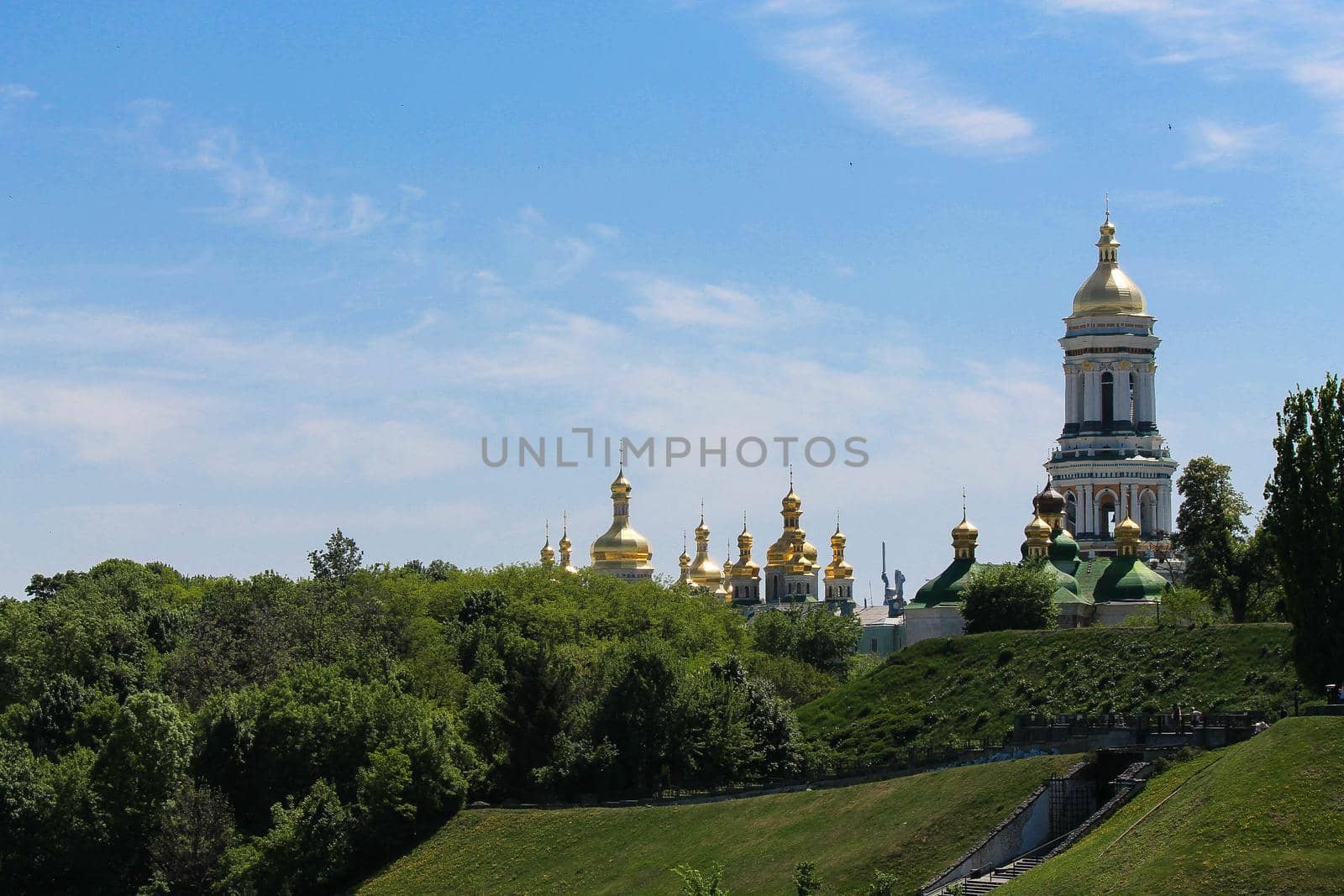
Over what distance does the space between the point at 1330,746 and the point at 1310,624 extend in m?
9.43

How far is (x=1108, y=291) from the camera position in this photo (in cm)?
11806

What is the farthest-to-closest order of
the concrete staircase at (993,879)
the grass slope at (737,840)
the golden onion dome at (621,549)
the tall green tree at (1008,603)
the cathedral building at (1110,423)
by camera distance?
the golden onion dome at (621,549) → the cathedral building at (1110,423) → the tall green tree at (1008,603) → the grass slope at (737,840) → the concrete staircase at (993,879)

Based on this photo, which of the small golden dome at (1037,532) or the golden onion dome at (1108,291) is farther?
the golden onion dome at (1108,291)

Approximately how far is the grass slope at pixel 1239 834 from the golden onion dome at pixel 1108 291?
7732 cm

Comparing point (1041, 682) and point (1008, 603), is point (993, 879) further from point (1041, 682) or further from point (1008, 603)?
point (1008, 603)

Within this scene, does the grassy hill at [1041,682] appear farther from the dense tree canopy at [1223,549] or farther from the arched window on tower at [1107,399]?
the arched window on tower at [1107,399]

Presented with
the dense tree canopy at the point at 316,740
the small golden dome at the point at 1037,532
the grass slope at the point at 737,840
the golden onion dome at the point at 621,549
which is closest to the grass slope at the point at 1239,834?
the grass slope at the point at 737,840

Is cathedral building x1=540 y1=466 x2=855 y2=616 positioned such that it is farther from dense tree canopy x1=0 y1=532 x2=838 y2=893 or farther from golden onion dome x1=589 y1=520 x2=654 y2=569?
dense tree canopy x1=0 y1=532 x2=838 y2=893

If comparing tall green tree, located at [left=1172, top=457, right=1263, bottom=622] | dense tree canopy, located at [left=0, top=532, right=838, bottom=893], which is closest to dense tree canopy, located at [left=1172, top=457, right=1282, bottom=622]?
tall green tree, located at [left=1172, top=457, right=1263, bottom=622]

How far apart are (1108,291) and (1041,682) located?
2205 inches

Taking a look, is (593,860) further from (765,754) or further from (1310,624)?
(1310,624)

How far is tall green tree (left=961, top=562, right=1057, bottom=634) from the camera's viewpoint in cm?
7906

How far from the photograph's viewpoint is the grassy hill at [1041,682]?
60781 millimetres

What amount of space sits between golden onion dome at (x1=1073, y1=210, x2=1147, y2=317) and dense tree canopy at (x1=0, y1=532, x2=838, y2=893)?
42.4 m
